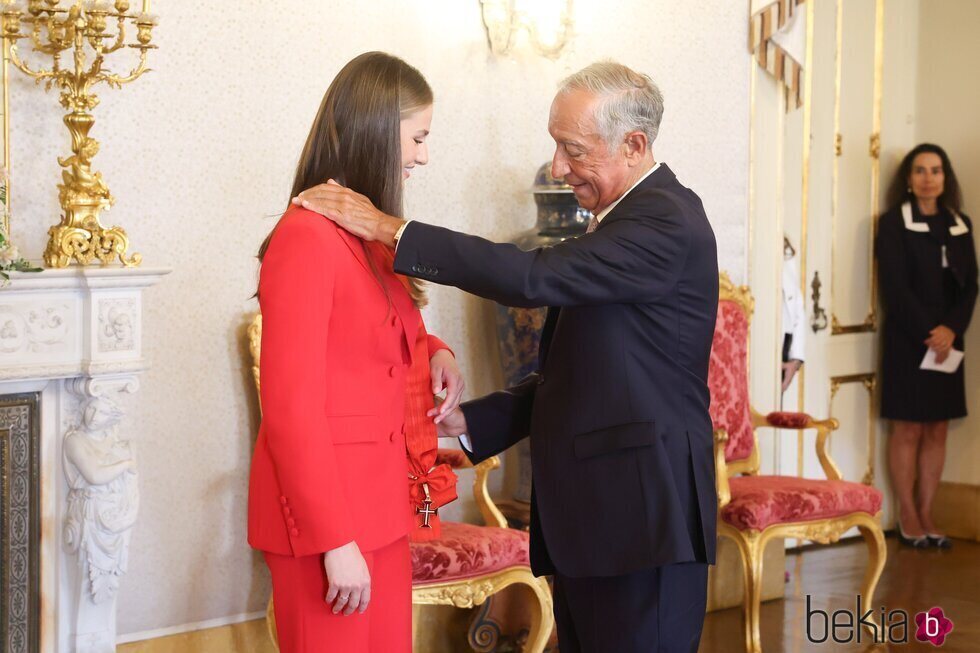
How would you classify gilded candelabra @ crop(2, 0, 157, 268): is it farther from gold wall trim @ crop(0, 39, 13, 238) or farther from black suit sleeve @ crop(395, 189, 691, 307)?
black suit sleeve @ crop(395, 189, 691, 307)

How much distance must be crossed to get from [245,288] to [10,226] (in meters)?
0.77

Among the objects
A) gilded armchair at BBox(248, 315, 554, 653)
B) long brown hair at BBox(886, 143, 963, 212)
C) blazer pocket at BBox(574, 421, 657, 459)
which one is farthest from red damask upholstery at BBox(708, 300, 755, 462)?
blazer pocket at BBox(574, 421, 657, 459)

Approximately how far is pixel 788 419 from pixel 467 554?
1.86 metres

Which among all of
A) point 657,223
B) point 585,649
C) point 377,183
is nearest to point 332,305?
point 377,183

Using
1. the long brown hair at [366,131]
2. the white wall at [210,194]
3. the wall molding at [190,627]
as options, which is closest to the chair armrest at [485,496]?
the white wall at [210,194]

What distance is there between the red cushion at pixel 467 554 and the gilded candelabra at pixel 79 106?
1.23m

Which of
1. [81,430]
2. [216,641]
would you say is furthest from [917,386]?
[81,430]

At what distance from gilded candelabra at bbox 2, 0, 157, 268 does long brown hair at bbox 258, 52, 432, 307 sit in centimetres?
134

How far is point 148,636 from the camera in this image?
12.2 ft

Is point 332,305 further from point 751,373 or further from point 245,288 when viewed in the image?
point 751,373

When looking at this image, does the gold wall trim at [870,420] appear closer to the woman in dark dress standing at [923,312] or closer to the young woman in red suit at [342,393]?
the woman in dark dress standing at [923,312]

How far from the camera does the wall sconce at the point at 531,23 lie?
4395mm

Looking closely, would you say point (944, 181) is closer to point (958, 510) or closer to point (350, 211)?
point (958, 510)

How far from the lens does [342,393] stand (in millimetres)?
1981
